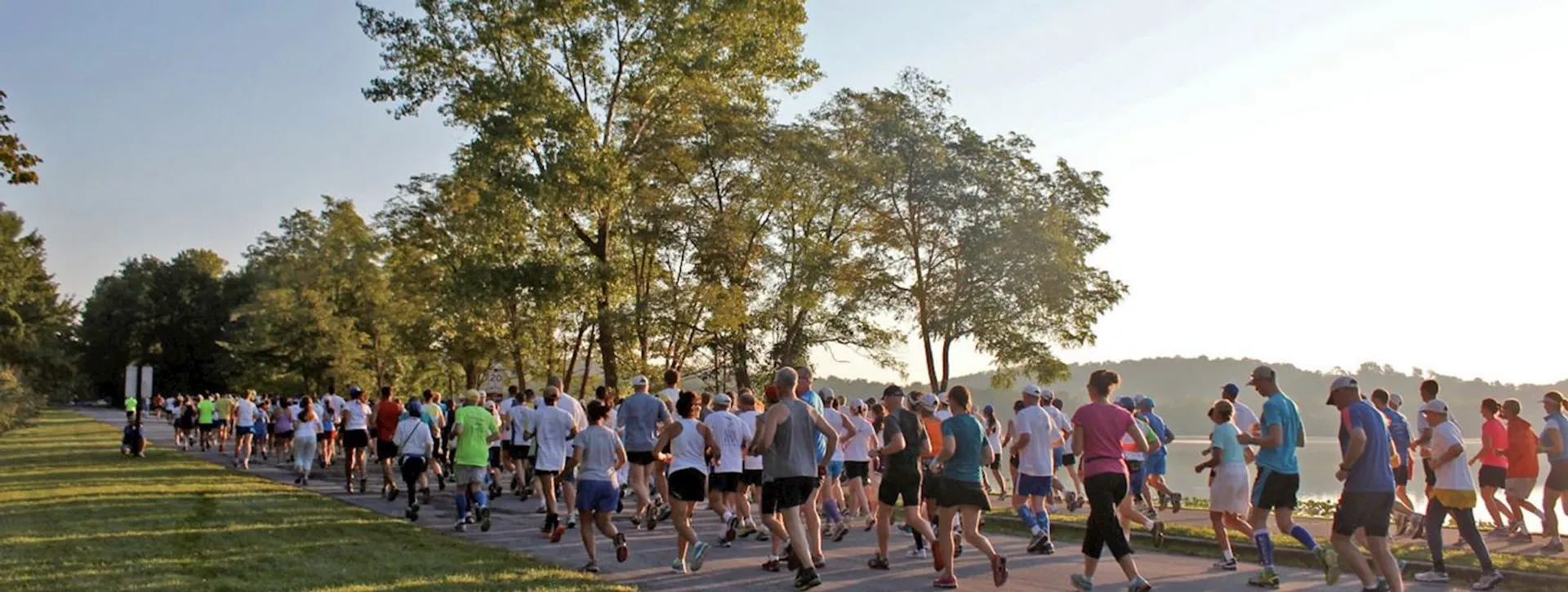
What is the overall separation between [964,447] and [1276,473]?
278 cm

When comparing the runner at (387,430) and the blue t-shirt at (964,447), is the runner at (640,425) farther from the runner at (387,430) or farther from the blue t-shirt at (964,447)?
the runner at (387,430)

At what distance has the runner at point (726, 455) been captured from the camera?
42.1ft

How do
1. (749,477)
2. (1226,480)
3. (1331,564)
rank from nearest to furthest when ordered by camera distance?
(1331,564) < (1226,480) < (749,477)

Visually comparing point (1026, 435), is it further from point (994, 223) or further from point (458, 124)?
point (994, 223)

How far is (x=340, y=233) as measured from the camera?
192 ft

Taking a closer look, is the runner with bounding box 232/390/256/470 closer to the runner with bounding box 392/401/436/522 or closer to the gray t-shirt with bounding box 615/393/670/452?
the runner with bounding box 392/401/436/522

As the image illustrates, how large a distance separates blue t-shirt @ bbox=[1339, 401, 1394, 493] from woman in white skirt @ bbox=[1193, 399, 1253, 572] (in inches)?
101

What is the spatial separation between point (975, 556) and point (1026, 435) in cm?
177

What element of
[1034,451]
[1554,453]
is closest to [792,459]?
[1034,451]

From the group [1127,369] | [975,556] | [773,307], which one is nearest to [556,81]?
[773,307]

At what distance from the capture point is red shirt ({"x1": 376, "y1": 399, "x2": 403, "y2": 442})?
18.9m

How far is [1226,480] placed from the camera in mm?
11789

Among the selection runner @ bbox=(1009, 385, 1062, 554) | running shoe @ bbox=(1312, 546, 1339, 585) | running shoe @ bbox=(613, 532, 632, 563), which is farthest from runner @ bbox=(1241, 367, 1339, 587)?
running shoe @ bbox=(613, 532, 632, 563)

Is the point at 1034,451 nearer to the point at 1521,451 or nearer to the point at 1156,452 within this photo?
the point at 1156,452
